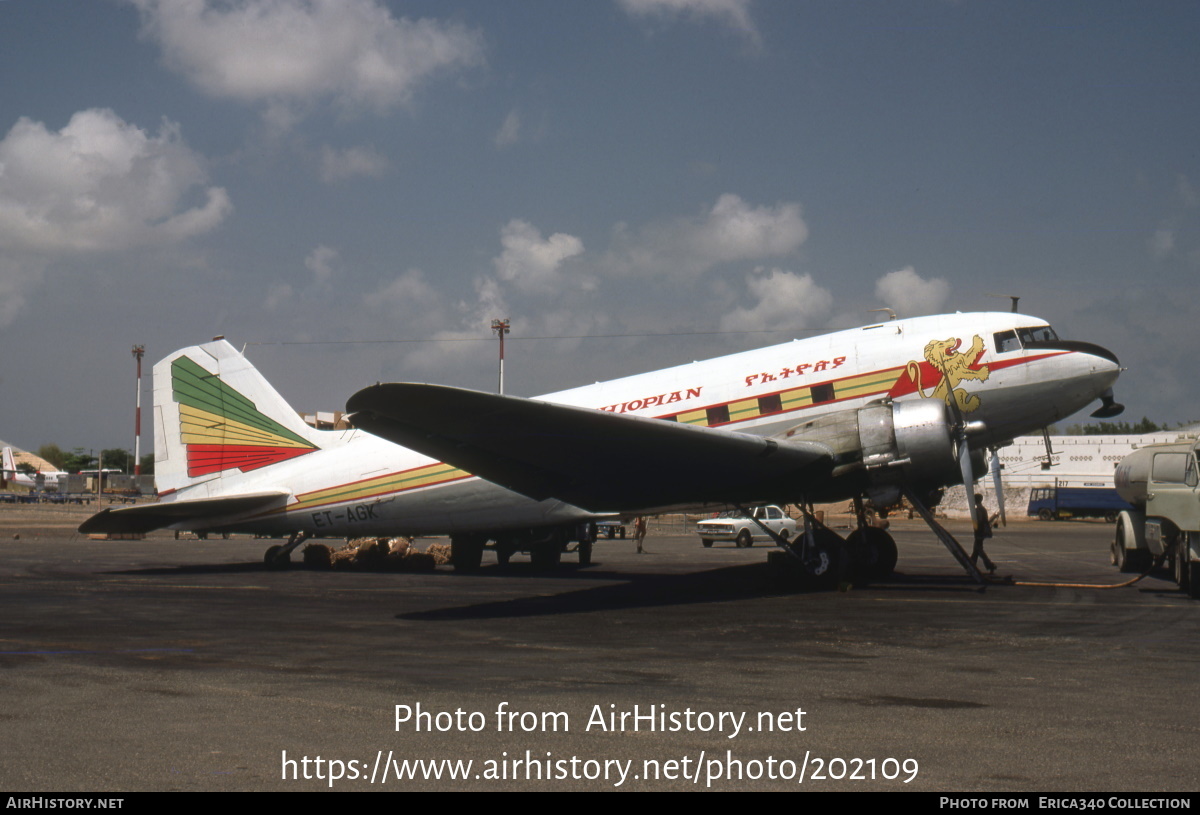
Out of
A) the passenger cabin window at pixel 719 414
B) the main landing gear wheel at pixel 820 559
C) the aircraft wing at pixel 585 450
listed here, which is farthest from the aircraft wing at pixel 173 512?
the main landing gear wheel at pixel 820 559

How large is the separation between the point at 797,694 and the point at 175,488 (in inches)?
750

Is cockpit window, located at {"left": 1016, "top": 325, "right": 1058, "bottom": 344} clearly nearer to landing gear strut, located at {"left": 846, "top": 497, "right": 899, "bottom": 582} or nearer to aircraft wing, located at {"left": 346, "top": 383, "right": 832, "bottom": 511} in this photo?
landing gear strut, located at {"left": 846, "top": 497, "right": 899, "bottom": 582}

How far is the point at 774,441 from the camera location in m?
15.2

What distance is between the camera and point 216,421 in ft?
73.9

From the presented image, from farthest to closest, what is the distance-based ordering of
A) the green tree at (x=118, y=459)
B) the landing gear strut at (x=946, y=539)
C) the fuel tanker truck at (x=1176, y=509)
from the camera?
the green tree at (x=118, y=459) < the landing gear strut at (x=946, y=539) < the fuel tanker truck at (x=1176, y=509)

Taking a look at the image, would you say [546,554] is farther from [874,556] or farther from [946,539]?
[946,539]

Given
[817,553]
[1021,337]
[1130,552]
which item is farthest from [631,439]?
[1130,552]

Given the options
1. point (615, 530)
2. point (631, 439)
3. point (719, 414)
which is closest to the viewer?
point (631, 439)

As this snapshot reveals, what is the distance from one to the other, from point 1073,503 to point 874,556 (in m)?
57.5

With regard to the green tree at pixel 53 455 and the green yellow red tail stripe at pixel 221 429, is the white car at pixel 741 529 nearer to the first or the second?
the green yellow red tail stripe at pixel 221 429

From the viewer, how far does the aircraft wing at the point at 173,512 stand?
1986 cm

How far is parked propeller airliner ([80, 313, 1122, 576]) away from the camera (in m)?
14.5

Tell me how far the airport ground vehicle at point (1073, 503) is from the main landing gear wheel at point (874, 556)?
55049mm

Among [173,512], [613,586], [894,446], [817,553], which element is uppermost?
[894,446]
